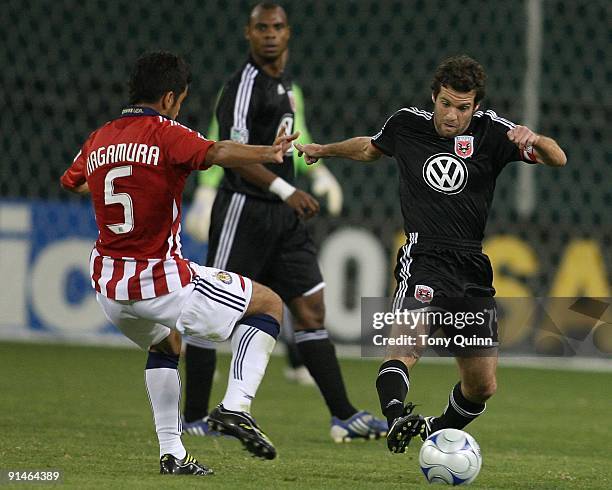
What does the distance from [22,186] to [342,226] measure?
114 inches

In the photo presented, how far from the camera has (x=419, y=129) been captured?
5.46 metres

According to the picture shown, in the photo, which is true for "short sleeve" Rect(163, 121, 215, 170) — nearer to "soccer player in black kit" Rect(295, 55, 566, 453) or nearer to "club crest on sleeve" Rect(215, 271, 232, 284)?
"club crest on sleeve" Rect(215, 271, 232, 284)

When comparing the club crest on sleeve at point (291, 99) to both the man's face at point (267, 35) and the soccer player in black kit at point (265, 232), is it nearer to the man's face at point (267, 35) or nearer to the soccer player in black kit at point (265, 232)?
the soccer player in black kit at point (265, 232)

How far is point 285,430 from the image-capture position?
6547 millimetres

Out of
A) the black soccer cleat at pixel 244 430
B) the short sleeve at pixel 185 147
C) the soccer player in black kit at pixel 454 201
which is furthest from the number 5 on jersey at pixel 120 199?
the soccer player in black kit at pixel 454 201

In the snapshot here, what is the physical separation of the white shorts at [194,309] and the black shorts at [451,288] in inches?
27.8

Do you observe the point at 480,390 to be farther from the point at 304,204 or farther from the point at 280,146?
the point at 280,146

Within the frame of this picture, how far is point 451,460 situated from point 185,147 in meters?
1.46

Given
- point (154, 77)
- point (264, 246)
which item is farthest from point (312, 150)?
point (264, 246)

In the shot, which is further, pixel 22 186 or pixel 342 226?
pixel 22 186

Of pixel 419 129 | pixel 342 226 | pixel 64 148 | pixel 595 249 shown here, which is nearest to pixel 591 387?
pixel 595 249

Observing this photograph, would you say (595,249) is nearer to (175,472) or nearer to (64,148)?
(64,148)

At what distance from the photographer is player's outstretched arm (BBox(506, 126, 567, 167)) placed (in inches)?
197

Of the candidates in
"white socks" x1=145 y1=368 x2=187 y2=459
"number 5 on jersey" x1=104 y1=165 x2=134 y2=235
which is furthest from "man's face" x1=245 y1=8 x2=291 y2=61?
"white socks" x1=145 y1=368 x2=187 y2=459
